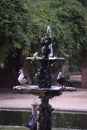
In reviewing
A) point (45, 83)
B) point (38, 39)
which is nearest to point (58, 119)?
point (45, 83)

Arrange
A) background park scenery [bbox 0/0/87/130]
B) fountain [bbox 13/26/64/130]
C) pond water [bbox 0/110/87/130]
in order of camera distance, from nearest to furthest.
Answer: fountain [bbox 13/26/64/130]
pond water [bbox 0/110/87/130]
background park scenery [bbox 0/0/87/130]

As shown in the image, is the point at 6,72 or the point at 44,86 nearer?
the point at 44,86

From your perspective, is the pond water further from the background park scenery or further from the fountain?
the fountain

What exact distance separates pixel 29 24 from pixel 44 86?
471 inches

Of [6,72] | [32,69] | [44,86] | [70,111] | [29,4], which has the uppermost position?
[44,86]

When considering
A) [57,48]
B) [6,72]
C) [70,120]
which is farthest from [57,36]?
[70,120]

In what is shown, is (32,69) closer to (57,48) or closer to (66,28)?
(57,48)

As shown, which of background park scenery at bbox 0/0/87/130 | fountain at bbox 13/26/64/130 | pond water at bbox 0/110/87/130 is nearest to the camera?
fountain at bbox 13/26/64/130

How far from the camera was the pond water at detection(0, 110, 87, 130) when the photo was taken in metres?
13.2

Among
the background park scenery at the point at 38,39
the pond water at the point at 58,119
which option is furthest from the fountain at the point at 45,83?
the background park scenery at the point at 38,39

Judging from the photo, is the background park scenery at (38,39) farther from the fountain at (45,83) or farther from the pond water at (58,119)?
the fountain at (45,83)

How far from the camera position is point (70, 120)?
14.3 m

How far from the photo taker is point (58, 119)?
14594 mm

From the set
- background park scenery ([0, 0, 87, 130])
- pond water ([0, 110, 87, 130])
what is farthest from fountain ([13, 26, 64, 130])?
background park scenery ([0, 0, 87, 130])
